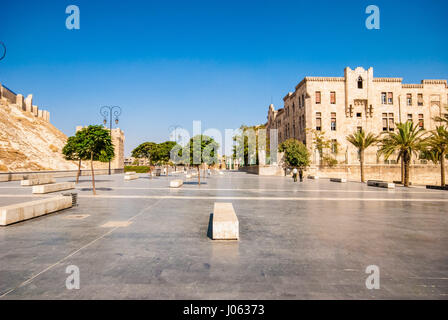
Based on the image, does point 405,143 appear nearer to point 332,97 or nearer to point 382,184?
point 382,184

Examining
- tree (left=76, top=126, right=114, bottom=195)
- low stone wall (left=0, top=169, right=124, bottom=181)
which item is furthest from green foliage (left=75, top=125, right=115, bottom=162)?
low stone wall (left=0, top=169, right=124, bottom=181)

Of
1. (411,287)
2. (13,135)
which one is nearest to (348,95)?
(411,287)

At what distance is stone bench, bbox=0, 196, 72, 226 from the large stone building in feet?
151

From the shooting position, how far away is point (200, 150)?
2119 centimetres

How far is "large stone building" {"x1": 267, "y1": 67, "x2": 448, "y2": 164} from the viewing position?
49.8 meters

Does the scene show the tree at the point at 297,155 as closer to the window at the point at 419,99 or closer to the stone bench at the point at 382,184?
the stone bench at the point at 382,184

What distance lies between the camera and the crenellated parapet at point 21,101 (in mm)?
76562

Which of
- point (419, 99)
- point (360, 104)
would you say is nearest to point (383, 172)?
point (360, 104)

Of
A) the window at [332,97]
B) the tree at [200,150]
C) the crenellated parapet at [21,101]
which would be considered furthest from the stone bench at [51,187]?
the crenellated parapet at [21,101]

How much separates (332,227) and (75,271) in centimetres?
615

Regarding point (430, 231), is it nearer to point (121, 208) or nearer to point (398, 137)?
point (121, 208)

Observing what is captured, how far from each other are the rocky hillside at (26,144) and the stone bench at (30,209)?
54695 millimetres

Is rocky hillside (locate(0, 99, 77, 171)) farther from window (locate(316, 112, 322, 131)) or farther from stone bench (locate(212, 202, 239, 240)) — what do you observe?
window (locate(316, 112, 322, 131))

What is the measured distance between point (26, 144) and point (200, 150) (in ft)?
221
